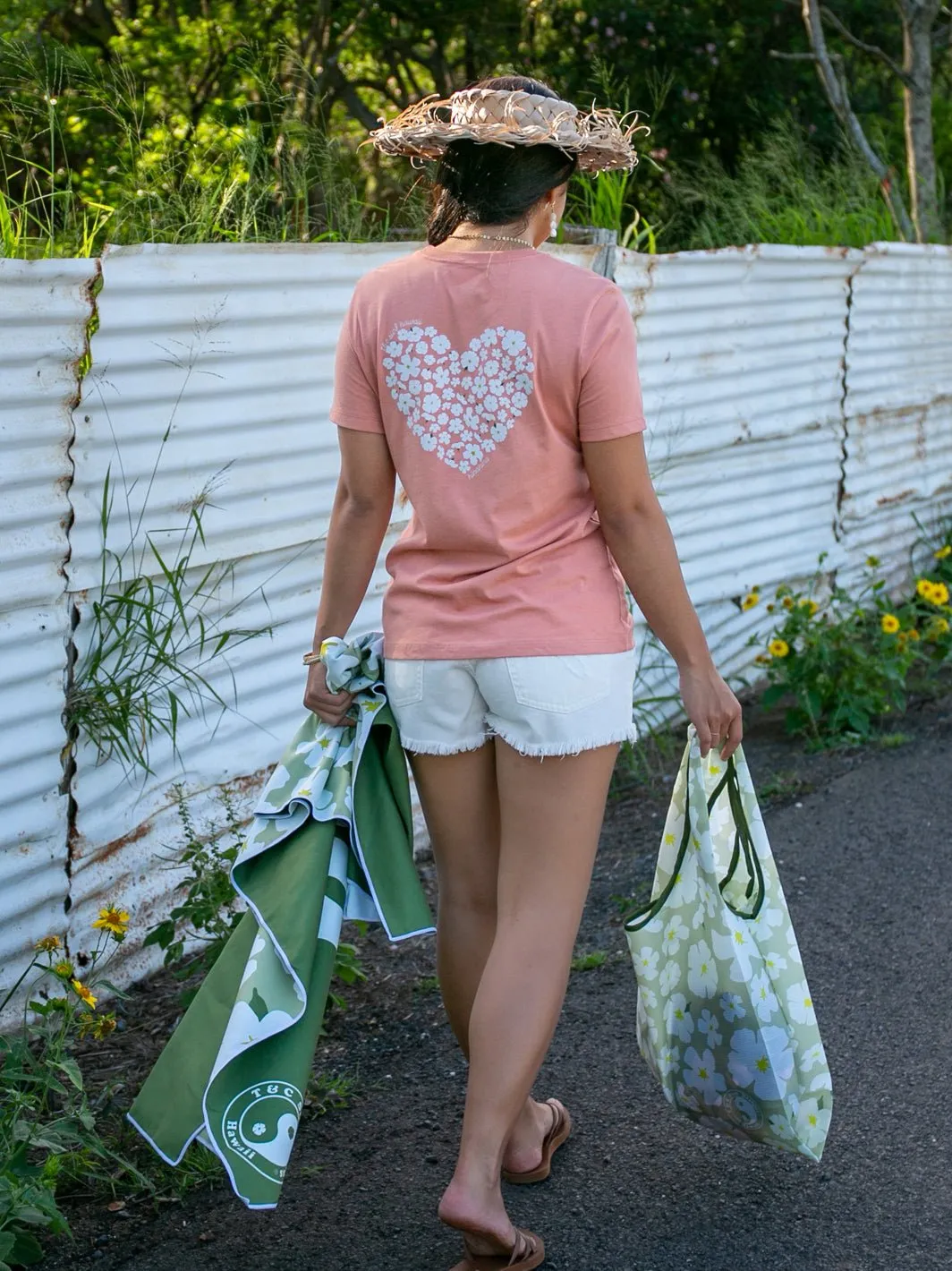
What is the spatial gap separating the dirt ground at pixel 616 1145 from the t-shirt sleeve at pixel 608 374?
1.50 m

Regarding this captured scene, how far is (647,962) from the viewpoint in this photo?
287 centimetres

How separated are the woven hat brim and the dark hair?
0.08 ft

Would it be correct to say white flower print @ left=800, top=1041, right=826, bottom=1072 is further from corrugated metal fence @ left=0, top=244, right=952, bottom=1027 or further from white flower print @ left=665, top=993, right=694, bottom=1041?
corrugated metal fence @ left=0, top=244, right=952, bottom=1027

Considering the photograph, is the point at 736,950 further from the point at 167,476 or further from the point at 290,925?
the point at 167,476

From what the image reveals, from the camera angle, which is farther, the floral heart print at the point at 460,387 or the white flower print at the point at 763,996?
the white flower print at the point at 763,996

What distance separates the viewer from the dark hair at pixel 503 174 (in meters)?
2.44

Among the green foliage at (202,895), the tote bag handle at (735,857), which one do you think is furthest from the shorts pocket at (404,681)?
the green foliage at (202,895)

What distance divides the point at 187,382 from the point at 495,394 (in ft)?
4.62

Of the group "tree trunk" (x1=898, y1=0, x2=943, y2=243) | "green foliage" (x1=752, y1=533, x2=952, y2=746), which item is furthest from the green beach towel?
"tree trunk" (x1=898, y1=0, x2=943, y2=243)

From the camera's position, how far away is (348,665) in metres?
2.61

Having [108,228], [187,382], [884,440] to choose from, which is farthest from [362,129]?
[187,382]

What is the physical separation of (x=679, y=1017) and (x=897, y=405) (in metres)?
4.68

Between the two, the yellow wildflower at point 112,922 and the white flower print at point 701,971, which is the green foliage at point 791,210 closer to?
the white flower print at point 701,971

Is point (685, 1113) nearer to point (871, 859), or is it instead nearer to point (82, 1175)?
point (82, 1175)
